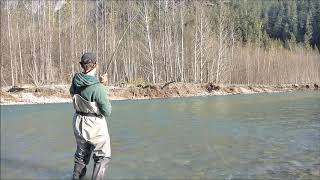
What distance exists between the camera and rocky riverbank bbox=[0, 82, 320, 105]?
29.3 m

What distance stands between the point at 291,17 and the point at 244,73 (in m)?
67.3

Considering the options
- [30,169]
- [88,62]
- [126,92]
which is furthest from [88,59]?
[126,92]

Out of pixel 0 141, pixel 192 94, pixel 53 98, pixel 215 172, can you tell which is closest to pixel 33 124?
pixel 0 141

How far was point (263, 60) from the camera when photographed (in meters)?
62.4

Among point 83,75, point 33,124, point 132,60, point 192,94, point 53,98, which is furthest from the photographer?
point 132,60

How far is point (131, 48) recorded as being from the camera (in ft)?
174

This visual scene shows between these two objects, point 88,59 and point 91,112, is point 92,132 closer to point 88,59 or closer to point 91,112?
point 91,112

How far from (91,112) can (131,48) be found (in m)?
47.8

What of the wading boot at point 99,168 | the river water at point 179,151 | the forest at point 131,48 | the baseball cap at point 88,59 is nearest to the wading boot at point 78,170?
the wading boot at point 99,168

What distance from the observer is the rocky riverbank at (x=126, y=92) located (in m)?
Result: 29.3

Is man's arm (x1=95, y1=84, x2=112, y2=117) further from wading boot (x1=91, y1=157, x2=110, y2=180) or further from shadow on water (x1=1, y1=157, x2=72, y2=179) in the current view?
shadow on water (x1=1, y1=157, x2=72, y2=179)

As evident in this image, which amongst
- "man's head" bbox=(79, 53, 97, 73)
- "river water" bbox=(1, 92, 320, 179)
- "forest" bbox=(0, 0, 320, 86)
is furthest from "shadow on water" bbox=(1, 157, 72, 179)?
"forest" bbox=(0, 0, 320, 86)

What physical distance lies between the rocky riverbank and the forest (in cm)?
295

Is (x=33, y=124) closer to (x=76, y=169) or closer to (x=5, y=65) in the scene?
(x=76, y=169)
